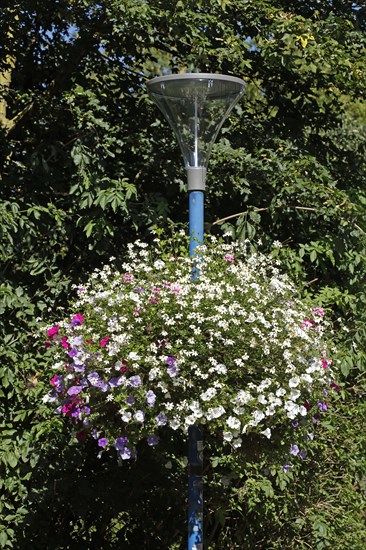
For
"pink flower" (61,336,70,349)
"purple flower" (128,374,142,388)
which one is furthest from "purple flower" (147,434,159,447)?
"pink flower" (61,336,70,349)

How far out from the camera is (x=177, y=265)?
13.0 ft

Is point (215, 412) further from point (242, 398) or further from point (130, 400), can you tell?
point (130, 400)

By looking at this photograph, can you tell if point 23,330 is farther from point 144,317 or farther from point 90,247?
point 144,317

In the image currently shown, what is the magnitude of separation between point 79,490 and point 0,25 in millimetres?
2648

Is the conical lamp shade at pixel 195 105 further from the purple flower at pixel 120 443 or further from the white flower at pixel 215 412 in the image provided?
the purple flower at pixel 120 443

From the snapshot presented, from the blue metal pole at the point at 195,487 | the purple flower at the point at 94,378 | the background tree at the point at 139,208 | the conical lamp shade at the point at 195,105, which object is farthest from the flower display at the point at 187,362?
the background tree at the point at 139,208

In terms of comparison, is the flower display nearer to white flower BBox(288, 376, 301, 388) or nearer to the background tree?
white flower BBox(288, 376, 301, 388)

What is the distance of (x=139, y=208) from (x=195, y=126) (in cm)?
117

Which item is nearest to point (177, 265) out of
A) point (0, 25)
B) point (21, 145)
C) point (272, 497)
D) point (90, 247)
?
point (90, 247)

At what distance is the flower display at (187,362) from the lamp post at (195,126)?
27 centimetres

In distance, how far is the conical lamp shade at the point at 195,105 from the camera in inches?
158

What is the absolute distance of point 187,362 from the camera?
3.59 metres

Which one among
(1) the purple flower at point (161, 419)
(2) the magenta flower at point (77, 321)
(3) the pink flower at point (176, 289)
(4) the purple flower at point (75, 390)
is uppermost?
(3) the pink flower at point (176, 289)

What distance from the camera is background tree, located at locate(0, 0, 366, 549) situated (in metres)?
4.84
